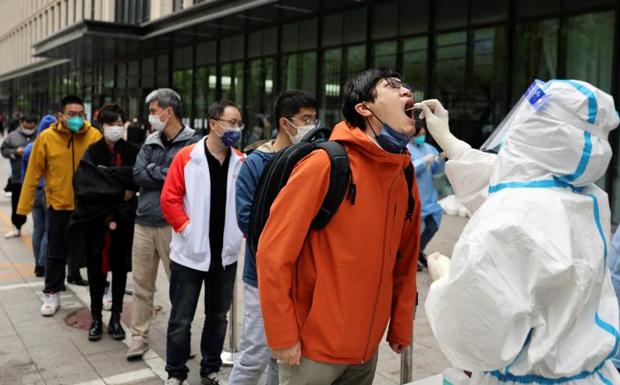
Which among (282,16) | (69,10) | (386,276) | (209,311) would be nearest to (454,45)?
(282,16)

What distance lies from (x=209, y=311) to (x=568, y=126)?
2.91 m

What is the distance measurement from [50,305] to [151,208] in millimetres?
1881

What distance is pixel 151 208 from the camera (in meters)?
4.64

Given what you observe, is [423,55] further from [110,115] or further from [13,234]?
[110,115]

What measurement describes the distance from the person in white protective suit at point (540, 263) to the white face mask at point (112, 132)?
12.5 ft

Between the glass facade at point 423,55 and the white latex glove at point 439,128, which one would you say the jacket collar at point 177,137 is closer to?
the white latex glove at point 439,128

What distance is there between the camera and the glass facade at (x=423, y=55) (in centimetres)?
1025

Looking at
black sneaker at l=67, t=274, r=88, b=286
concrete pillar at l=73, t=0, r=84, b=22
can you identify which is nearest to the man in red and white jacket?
black sneaker at l=67, t=274, r=88, b=286

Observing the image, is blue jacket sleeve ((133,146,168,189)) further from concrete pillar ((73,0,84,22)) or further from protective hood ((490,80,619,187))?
concrete pillar ((73,0,84,22))

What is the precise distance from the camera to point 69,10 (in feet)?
131

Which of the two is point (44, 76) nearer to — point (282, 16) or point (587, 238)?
point (282, 16)

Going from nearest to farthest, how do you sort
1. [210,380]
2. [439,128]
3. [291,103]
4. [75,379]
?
1. [439,128]
2. [291,103]
3. [210,380]
4. [75,379]

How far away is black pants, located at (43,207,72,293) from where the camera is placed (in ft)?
19.0

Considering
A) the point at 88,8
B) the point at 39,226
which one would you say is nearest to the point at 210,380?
the point at 39,226
